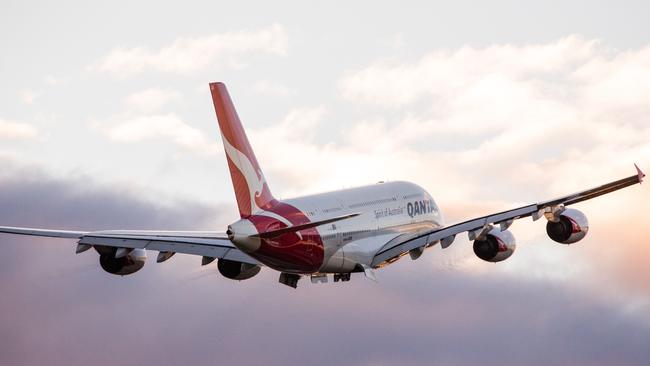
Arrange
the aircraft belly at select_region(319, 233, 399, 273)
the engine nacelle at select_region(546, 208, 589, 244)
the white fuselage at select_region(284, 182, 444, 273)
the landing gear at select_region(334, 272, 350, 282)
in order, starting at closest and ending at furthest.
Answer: the white fuselage at select_region(284, 182, 444, 273)
the aircraft belly at select_region(319, 233, 399, 273)
the engine nacelle at select_region(546, 208, 589, 244)
the landing gear at select_region(334, 272, 350, 282)

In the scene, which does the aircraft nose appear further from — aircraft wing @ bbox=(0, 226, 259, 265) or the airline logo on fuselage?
the airline logo on fuselage

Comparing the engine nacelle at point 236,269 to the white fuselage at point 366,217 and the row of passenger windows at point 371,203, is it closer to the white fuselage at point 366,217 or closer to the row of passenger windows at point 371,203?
the white fuselage at point 366,217

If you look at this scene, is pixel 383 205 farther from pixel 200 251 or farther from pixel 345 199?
pixel 200 251

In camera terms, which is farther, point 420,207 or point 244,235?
point 420,207

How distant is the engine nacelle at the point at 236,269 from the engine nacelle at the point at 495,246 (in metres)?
10.6

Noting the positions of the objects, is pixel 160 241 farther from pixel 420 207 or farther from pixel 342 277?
pixel 420 207

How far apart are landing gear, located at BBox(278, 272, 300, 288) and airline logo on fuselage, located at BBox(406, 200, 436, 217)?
888cm

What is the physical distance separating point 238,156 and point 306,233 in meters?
4.84

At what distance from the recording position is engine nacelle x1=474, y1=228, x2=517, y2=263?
215ft

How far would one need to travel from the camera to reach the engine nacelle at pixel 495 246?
65500 millimetres

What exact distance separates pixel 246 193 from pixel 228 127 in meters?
2.83

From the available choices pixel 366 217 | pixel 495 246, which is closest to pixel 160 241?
pixel 366 217

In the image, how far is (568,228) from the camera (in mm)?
65750

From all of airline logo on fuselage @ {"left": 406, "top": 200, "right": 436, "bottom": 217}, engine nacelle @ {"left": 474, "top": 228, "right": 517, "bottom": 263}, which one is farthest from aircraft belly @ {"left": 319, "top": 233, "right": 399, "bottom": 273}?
engine nacelle @ {"left": 474, "top": 228, "right": 517, "bottom": 263}
